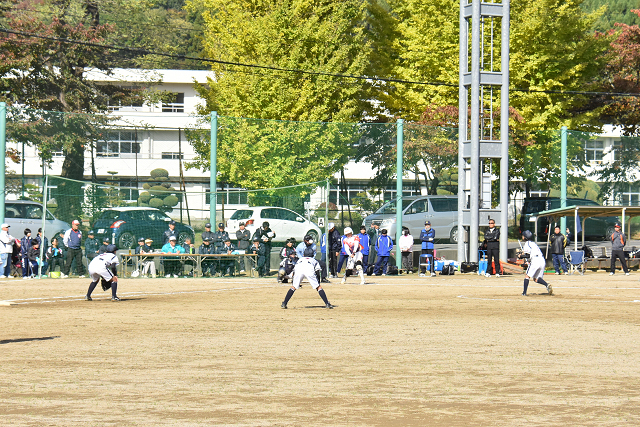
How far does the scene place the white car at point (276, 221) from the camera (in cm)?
2881

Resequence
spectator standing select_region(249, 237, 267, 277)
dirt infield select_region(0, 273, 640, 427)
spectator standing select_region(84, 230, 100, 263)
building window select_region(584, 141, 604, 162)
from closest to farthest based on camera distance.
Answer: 1. dirt infield select_region(0, 273, 640, 427)
2. spectator standing select_region(84, 230, 100, 263)
3. spectator standing select_region(249, 237, 267, 277)
4. building window select_region(584, 141, 604, 162)

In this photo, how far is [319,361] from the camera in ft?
36.9

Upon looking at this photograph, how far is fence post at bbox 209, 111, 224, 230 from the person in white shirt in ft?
21.0

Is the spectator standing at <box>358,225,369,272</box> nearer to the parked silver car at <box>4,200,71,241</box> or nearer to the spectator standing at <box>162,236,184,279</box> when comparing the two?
the spectator standing at <box>162,236,184,279</box>

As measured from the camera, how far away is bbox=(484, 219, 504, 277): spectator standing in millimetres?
28547

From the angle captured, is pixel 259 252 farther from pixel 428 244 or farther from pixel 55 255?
pixel 55 255

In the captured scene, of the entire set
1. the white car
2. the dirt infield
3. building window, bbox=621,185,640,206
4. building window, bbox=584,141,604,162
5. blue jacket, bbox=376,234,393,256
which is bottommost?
the dirt infield

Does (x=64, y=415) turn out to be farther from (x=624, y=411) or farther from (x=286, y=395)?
(x=624, y=411)

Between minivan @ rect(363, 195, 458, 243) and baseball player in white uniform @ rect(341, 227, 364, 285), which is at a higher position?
minivan @ rect(363, 195, 458, 243)

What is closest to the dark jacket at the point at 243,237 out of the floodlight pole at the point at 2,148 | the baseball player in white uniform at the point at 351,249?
the baseball player in white uniform at the point at 351,249

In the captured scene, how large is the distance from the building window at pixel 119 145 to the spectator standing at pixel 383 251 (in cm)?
914

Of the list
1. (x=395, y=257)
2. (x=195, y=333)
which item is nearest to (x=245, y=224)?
(x=395, y=257)

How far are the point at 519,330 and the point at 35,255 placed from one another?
57.2 ft

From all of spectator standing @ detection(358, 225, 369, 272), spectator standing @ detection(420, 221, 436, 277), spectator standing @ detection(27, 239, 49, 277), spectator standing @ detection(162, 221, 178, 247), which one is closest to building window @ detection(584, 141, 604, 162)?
spectator standing @ detection(420, 221, 436, 277)
